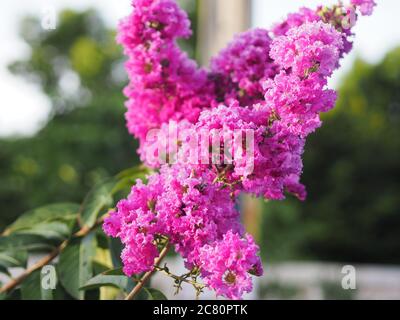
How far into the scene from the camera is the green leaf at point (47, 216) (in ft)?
3.34

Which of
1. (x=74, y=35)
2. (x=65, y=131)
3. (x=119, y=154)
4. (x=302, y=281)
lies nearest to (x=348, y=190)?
(x=302, y=281)

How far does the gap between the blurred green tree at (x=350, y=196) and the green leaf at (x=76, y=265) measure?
254 inches

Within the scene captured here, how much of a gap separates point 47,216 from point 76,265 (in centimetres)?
17

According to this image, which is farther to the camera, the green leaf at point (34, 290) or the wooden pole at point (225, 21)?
the wooden pole at point (225, 21)

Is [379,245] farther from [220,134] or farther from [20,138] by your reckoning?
[220,134]

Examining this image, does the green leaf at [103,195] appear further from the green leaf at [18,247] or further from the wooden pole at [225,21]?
the wooden pole at [225,21]

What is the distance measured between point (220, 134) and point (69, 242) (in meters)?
0.34

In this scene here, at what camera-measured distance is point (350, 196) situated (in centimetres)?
752

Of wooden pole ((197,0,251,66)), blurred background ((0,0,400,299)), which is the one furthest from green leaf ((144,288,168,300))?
blurred background ((0,0,400,299))

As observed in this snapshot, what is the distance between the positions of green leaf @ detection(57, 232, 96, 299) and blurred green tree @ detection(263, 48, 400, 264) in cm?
645

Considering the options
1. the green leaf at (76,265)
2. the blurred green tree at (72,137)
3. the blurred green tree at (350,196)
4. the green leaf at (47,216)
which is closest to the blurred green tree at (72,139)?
the blurred green tree at (72,137)

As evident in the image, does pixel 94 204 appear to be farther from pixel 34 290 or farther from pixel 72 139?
pixel 72 139

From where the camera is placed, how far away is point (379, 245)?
7.44 metres

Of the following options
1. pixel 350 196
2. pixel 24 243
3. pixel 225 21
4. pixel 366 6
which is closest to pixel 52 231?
pixel 24 243
